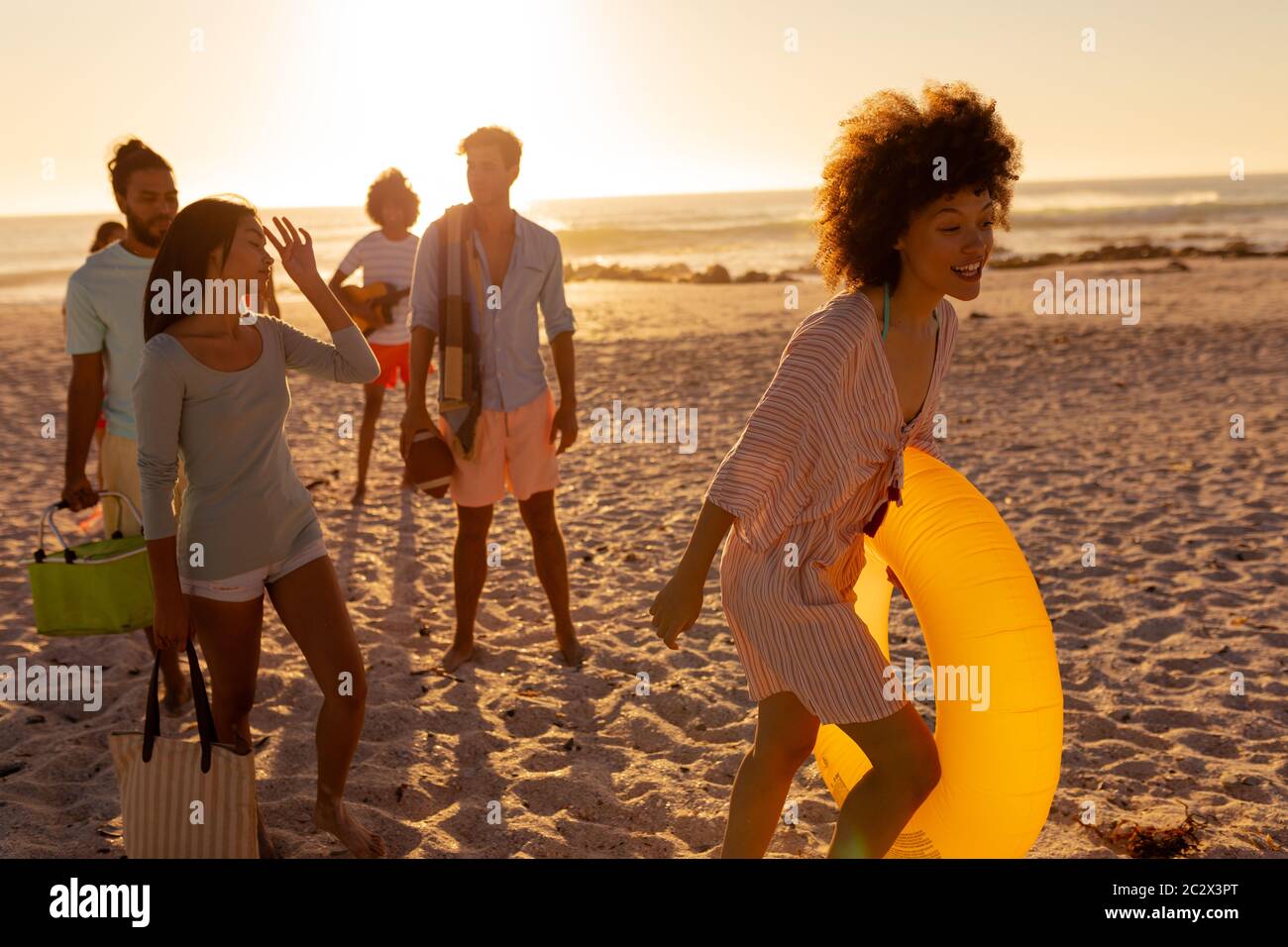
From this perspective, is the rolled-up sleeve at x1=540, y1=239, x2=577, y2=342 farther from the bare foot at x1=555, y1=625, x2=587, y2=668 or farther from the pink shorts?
the bare foot at x1=555, y1=625, x2=587, y2=668

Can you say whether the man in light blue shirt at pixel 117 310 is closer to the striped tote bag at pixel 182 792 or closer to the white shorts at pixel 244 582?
the white shorts at pixel 244 582

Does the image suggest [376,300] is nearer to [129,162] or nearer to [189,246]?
[129,162]

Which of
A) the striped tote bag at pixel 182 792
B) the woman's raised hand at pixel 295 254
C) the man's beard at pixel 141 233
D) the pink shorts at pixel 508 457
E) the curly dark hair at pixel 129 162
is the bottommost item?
the striped tote bag at pixel 182 792

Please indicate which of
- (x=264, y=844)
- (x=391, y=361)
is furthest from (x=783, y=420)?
(x=391, y=361)

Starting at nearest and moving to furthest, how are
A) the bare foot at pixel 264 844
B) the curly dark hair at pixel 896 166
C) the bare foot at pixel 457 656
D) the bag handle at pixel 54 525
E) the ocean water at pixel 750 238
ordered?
the curly dark hair at pixel 896 166
the bare foot at pixel 264 844
the bag handle at pixel 54 525
the bare foot at pixel 457 656
the ocean water at pixel 750 238

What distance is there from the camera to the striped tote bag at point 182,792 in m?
2.72

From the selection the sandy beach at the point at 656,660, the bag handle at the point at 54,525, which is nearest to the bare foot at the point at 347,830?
the sandy beach at the point at 656,660

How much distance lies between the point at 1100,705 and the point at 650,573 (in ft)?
8.38

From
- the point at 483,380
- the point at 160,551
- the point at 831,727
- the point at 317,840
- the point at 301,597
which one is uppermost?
the point at 483,380

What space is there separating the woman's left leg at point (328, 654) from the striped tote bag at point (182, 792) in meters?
0.31
